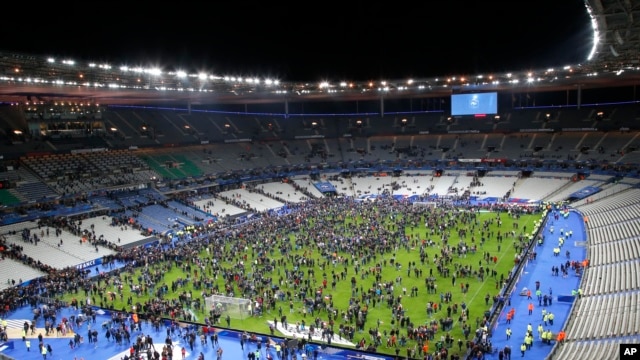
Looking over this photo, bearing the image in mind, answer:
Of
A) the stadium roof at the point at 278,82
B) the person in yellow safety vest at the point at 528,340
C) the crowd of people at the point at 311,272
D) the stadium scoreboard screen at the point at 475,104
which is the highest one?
the stadium roof at the point at 278,82

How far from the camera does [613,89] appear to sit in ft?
225

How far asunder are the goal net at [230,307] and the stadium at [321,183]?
0.29 ft

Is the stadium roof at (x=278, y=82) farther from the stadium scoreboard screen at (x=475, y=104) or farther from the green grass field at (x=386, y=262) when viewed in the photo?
the green grass field at (x=386, y=262)

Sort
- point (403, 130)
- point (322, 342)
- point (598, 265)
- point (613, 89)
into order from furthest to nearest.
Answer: point (403, 130) < point (613, 89) < point (598, 265) < point (322, 342)

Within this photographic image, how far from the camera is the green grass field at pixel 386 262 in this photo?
25359 mm

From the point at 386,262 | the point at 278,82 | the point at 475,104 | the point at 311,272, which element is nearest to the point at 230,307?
the point at 311,272

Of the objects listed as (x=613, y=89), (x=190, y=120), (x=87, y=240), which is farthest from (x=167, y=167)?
(x=613, y=89)

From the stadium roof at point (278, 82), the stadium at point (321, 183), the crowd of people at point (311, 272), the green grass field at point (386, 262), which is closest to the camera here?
the stadium at point (321, 183)

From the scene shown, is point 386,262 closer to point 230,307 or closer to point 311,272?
point 311,272

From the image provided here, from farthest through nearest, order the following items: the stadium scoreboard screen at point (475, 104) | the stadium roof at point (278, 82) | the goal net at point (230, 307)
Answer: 1. the stadium scoreboard screen at point (475, 104)
2. the stadium roof at point (278, 82)
3. the goal net at point (230, 307)

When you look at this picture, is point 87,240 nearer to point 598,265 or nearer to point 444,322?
point 444,322

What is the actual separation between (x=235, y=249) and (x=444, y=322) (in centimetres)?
1984

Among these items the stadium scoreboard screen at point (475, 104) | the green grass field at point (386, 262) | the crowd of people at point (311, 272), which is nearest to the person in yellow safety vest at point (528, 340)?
the crowd of people at point (311, 272)

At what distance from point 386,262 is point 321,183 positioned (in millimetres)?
35230
